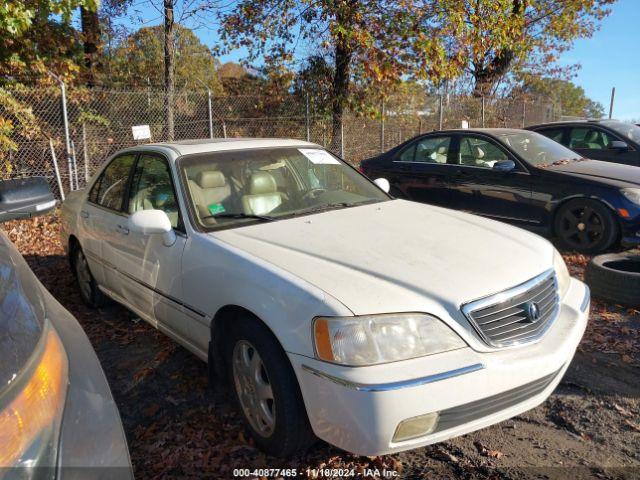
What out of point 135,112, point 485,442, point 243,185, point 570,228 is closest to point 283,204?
point 243,185

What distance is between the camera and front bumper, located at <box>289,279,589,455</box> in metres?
2.18

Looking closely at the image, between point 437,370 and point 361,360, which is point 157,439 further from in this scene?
point 437,370

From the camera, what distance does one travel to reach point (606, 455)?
105 inches

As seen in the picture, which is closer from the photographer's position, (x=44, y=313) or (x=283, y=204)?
(x=44, y=313)

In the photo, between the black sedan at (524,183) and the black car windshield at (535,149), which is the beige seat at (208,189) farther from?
the black car windshield at (535,149)

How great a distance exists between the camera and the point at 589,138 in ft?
30.9

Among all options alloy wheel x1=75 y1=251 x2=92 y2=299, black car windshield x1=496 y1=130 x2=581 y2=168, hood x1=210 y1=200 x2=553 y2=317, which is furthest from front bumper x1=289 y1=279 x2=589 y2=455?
black car windshield x1=496 y1=130 x2=581 y2=168

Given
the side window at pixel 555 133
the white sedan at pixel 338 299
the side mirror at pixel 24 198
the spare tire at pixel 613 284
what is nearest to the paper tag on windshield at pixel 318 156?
the white sedan at pixel 338 299

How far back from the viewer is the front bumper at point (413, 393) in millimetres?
2176

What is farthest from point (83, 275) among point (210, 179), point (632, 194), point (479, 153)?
point (632, 194)

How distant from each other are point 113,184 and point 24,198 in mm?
1861

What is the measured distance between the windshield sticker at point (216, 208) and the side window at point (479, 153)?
181 inches

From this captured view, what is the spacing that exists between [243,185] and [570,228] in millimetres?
4391

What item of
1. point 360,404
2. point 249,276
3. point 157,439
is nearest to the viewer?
point 360,404
